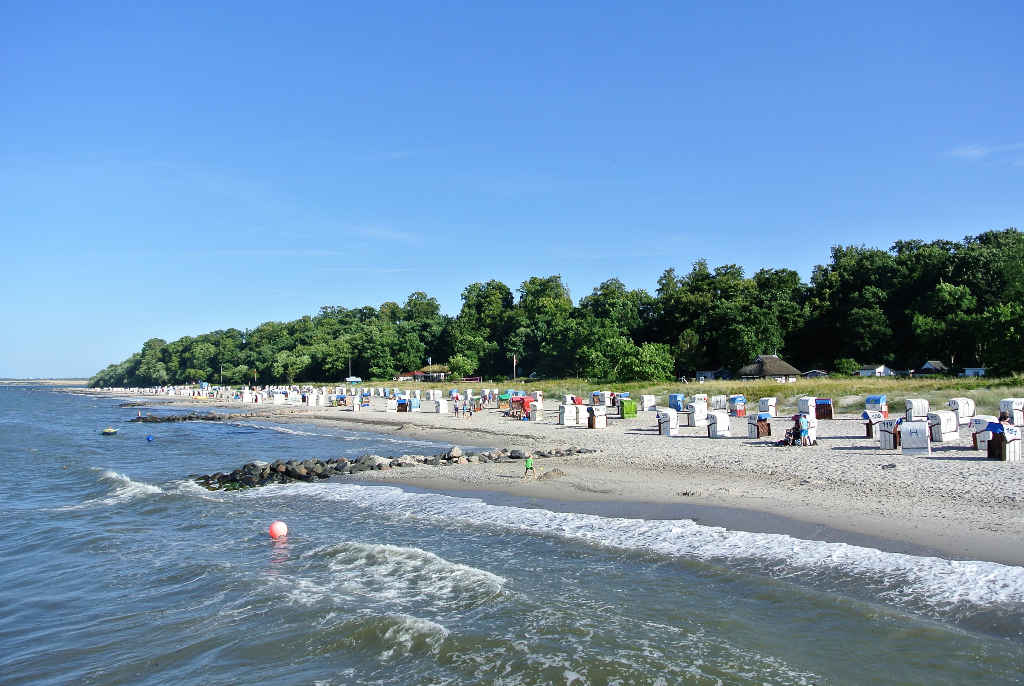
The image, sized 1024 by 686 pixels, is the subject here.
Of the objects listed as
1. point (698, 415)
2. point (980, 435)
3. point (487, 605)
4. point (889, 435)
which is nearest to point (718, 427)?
point (698, 415)

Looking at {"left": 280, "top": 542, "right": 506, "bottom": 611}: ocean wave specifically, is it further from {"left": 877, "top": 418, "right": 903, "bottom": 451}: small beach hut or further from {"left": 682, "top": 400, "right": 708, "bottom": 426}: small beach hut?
{"left": 682, "top": 400, "right": 708, "bottom": 426}: small beach hut

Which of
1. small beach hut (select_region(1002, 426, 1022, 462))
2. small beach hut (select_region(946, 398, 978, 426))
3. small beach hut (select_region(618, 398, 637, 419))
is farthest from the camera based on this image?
small beach hut (select_region(618, 398, 637, 419))

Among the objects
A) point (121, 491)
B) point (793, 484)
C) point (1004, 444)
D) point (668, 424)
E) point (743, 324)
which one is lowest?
point (121, 491)

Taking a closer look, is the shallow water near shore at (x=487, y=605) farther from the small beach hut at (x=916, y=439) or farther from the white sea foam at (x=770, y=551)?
the small beach hut at (x=916, y=439)

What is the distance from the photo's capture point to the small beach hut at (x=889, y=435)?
54.4 feet

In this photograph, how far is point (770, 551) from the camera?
969 centimetres

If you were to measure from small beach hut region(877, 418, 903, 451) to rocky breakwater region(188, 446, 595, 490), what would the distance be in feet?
25.9

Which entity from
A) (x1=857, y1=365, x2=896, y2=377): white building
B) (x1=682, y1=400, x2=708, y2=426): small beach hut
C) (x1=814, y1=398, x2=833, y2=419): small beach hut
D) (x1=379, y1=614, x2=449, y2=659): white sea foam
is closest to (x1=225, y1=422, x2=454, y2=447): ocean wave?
(x1=682, y1=400, x2=708, y2=426): small beach hut

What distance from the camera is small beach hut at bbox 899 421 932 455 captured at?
1534cm

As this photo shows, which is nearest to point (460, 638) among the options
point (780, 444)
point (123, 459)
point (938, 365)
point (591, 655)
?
point (591, 655)

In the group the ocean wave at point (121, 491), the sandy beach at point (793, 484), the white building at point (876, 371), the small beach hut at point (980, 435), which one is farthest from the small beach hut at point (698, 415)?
the white building at point (876, 371)

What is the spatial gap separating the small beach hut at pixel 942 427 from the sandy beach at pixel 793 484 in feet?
0.67

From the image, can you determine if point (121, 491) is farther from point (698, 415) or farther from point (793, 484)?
point (698, 415)

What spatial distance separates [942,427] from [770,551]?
968cm
